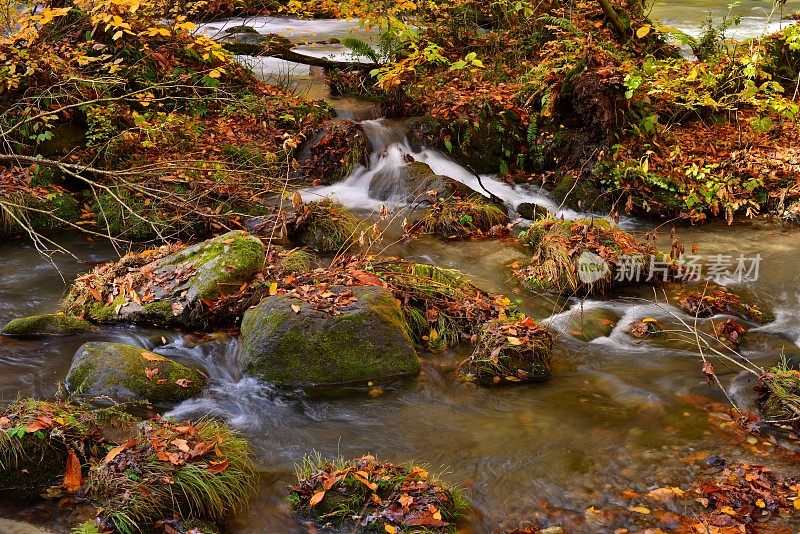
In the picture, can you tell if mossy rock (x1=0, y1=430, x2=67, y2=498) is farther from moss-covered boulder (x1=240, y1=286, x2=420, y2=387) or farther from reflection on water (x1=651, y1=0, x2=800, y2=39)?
reflection on water (x1=651, y1=0, x2=800, y2=39)

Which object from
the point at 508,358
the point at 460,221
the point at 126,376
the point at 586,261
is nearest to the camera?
the point at 126,376

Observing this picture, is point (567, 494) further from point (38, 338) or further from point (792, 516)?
point (38, 338)

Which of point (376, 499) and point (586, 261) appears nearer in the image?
point (376, 499)

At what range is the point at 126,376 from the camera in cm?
565

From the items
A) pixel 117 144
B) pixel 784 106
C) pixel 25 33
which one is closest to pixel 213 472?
pixel 25 33

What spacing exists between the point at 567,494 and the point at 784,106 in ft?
26.4

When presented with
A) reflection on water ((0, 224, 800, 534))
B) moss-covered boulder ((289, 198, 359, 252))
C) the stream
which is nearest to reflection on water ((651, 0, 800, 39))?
the stream

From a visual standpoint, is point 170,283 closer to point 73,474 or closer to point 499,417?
point 73,474

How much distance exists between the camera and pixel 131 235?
31.5 ft

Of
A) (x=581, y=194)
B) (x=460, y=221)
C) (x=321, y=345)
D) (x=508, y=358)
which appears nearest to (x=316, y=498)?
(x=321, y=345)

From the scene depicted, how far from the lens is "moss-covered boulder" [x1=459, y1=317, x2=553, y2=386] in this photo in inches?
250

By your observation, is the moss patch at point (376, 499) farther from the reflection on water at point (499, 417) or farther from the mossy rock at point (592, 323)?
the mossy rock at point (592, 323)

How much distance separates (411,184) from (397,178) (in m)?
0.28

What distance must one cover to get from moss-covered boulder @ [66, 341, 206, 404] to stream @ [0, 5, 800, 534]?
16 cm
